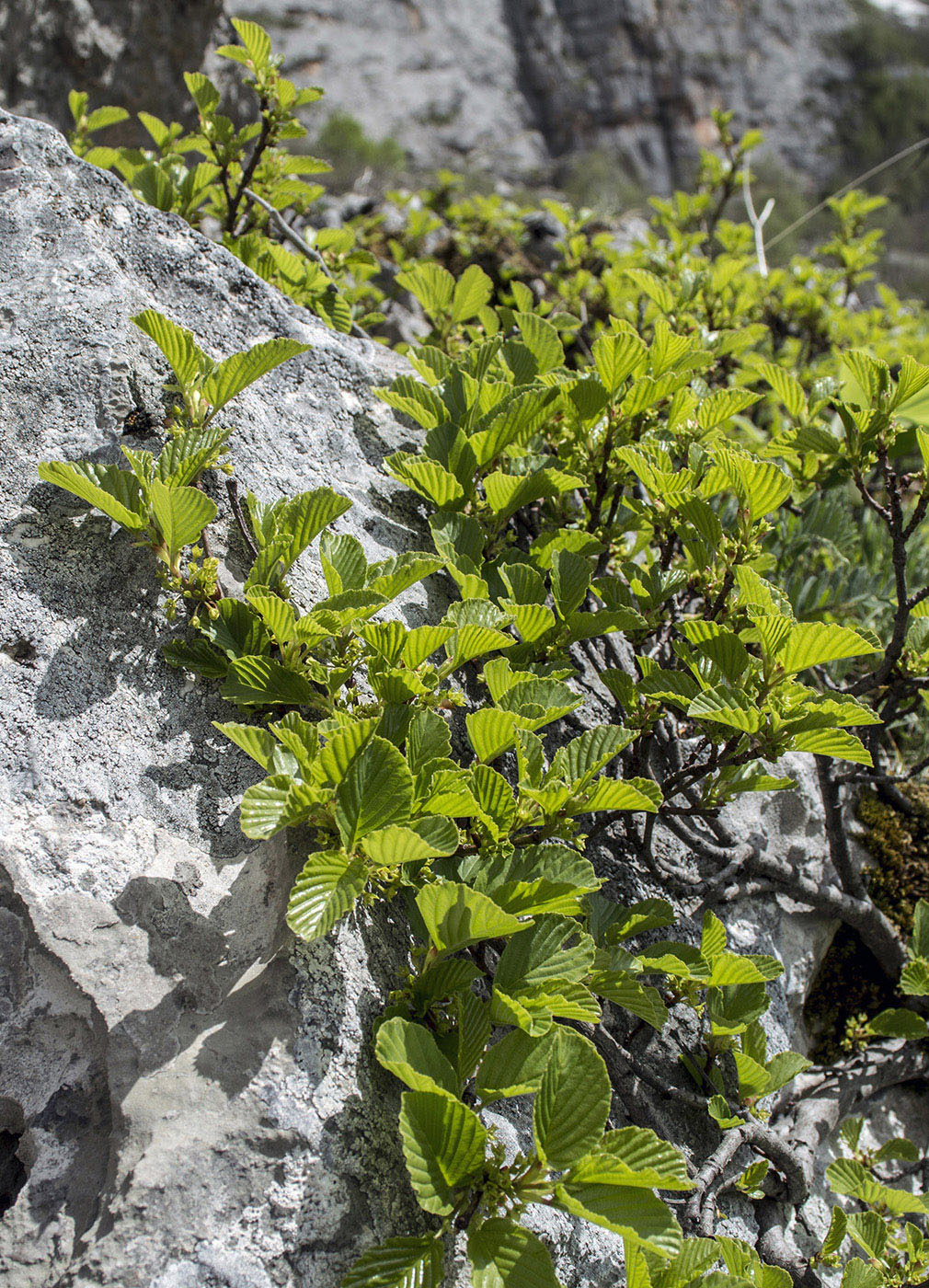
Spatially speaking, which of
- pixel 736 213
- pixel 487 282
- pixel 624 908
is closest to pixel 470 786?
pixel 624 908

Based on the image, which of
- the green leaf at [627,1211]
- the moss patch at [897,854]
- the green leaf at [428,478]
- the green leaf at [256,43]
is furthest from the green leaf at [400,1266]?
the green leaf at [256,43]

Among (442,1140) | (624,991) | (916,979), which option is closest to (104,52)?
(624,991)

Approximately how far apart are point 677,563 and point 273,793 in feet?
4.17

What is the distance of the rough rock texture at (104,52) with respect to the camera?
399 cm

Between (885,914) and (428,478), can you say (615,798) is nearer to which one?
(428,478)

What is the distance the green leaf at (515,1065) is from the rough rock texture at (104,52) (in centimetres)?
462

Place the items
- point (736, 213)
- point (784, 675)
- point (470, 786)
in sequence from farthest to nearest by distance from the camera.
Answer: point (736, 213) → point (784, 675) → point (470, 786)

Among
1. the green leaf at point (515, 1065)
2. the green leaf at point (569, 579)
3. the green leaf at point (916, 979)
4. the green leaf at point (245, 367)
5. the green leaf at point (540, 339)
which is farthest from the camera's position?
the green leaf at point (540, 339)

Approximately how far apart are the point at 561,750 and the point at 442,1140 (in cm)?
52

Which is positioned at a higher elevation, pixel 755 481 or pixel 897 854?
pixel 755 481

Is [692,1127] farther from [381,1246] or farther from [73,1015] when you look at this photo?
[73,1015]

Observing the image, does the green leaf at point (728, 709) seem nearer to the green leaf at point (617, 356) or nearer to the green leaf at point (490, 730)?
the green leaf at point (490, 730)

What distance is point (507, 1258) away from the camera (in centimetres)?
90

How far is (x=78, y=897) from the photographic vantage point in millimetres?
1032
